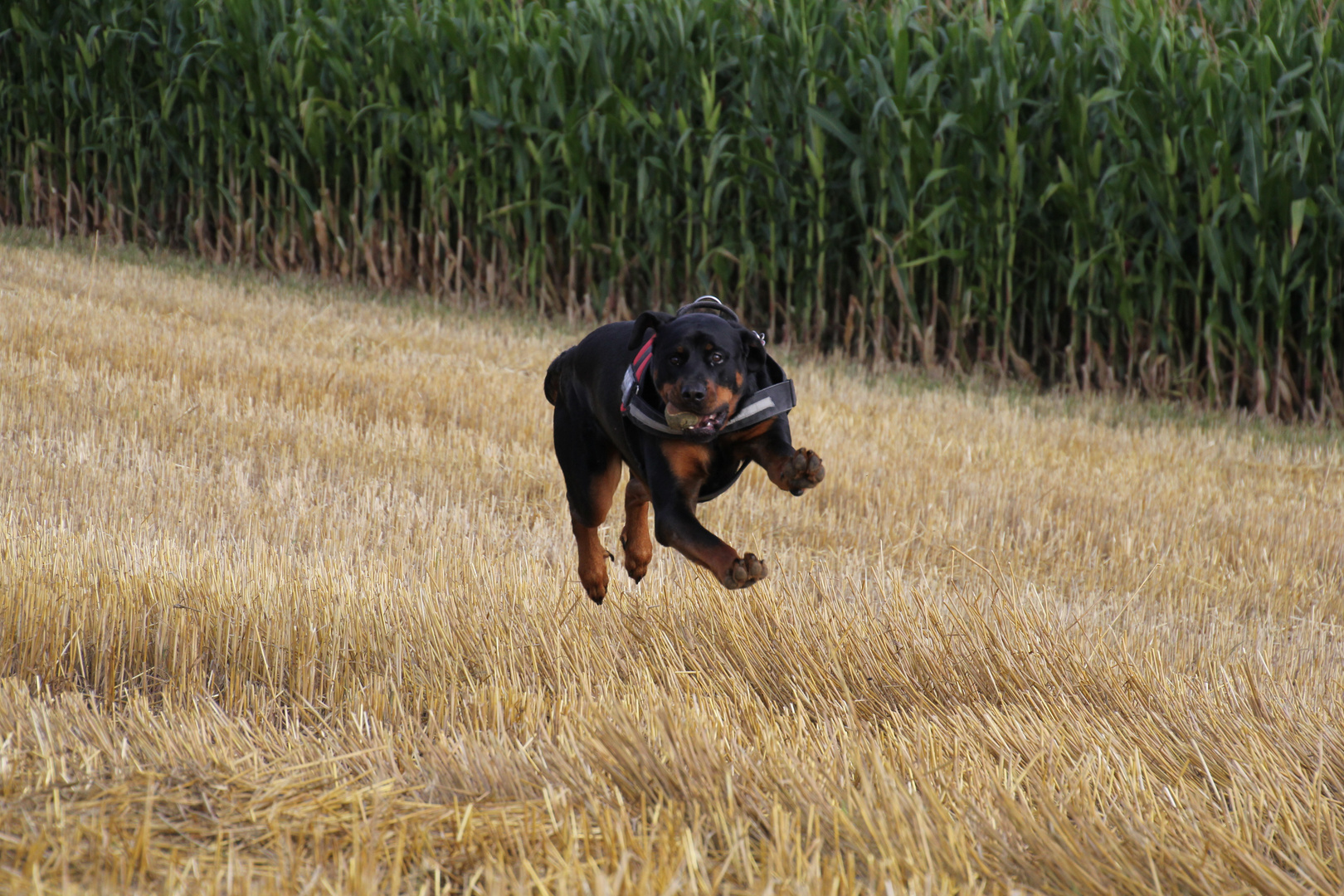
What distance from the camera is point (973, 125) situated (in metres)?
8.95

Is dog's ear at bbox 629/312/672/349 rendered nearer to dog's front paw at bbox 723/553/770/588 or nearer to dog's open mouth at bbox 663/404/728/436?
dog's open mouth at bbox 663/404/728/436

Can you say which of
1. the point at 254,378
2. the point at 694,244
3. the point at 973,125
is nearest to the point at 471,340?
the point at 254,378

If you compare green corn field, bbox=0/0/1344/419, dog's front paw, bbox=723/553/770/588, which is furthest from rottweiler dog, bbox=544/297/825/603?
green corn field, bbox=0/0/1344/419

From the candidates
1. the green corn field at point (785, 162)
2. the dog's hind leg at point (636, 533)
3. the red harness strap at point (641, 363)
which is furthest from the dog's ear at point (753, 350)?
the green corn field at point (785, 162)

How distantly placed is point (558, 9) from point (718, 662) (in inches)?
357

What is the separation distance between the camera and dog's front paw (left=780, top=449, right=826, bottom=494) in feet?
9.27

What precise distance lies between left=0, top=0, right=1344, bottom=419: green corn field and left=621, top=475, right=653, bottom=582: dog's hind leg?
5868mm

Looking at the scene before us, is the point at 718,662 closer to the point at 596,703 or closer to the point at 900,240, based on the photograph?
the point at 596,703

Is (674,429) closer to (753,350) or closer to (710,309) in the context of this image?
(753,350)

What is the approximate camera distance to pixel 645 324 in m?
3.11

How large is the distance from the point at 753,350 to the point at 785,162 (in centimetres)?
724

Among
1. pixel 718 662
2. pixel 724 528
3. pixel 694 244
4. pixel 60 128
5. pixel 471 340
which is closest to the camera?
pixel 718 662

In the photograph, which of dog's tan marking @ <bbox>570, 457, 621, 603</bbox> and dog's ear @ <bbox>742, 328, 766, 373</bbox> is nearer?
dog's ear @ <bbox>742, 328, 766, 373</bbox>

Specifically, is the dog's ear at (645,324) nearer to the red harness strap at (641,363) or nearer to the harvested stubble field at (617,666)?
the red harness strap at (641,363)
